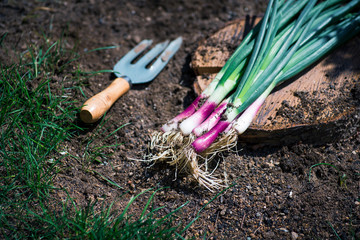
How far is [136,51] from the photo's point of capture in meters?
2.75

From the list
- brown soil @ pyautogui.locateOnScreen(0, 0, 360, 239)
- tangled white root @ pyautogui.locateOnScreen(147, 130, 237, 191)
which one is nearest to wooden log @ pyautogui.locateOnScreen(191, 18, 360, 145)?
brown soil @ pyautogui.locateOnScreen(0, 0, 360, 239)

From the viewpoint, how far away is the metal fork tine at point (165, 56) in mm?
2699

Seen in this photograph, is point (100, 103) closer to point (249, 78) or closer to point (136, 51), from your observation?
point (136, 51)

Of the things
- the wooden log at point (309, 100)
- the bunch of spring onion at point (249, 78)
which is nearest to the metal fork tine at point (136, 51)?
the wooden log at point (309, 100)

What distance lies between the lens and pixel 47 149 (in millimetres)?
2006

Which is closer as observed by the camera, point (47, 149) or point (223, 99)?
point (47, 149)

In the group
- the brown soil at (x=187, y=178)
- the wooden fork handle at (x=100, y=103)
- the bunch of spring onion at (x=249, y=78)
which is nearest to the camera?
the brown soil at (x=187, y=178)

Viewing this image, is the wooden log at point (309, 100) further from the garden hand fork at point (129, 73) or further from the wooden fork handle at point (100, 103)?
the wooden fork handle at point (100, 103)

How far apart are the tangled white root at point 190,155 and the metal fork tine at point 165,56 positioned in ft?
2.51

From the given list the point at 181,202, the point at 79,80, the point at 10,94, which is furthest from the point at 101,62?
the point at 181,202

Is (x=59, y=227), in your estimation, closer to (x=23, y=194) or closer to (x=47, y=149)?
(x=23, y=194)

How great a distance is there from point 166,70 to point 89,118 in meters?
0.92

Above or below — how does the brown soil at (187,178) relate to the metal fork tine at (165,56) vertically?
below

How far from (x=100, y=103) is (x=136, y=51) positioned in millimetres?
722
